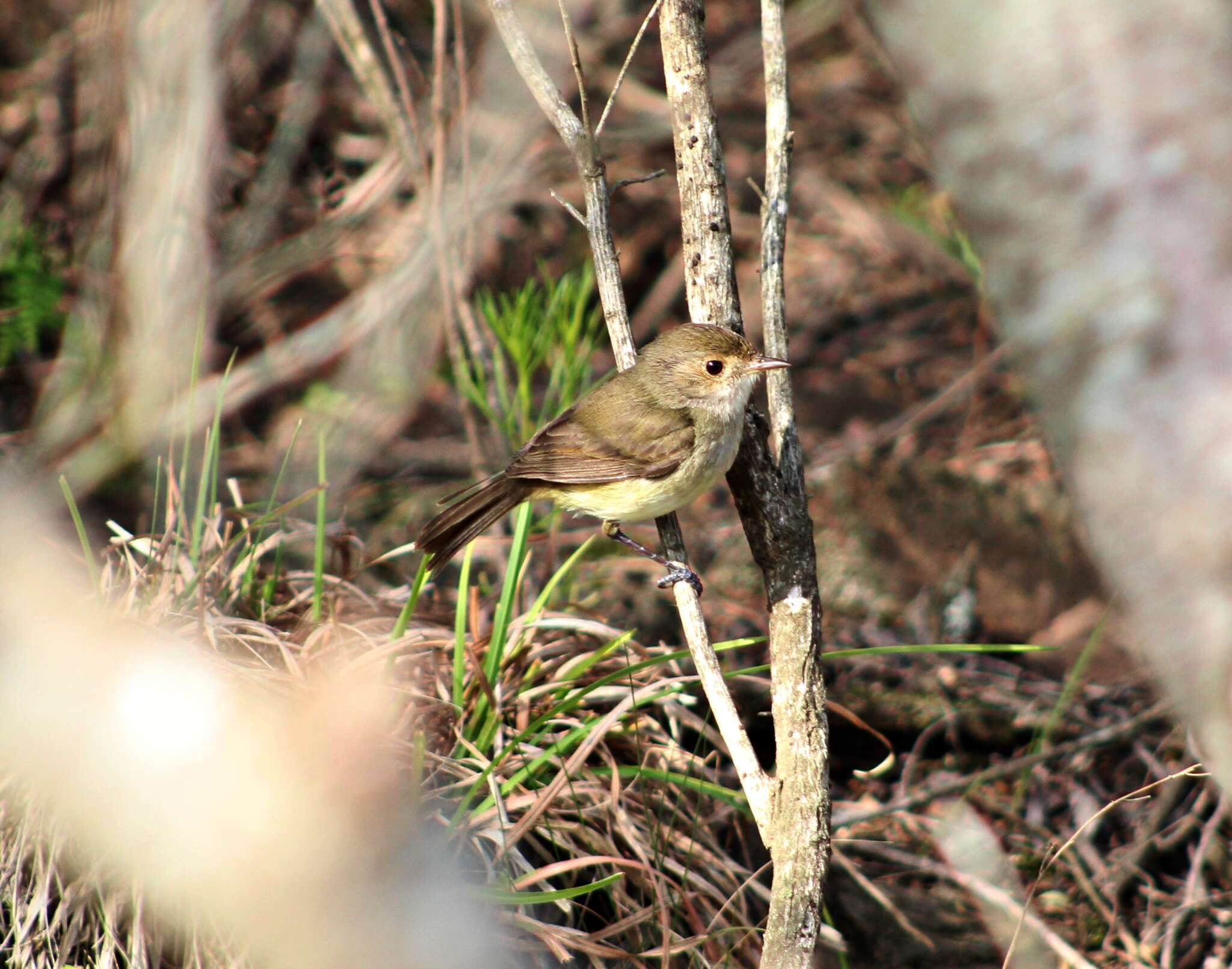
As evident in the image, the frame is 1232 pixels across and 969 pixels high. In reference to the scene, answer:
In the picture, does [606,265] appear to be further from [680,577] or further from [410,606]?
[410,606]

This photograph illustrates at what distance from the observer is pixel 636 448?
3682 mm

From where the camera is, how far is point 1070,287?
44.8 inches

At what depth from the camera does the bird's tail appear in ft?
11.2

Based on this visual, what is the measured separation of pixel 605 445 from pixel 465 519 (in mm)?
535

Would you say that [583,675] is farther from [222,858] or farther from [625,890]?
[222,858]

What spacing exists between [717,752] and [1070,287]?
258 centimetres

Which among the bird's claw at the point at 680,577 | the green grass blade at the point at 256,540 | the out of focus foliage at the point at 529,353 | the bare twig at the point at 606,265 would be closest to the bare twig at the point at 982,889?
the bare twig at the point at 606,265

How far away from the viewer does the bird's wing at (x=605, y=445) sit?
11.7 feet

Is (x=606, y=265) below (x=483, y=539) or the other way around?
the other way around

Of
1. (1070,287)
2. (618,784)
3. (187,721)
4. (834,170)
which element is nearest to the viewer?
(187,721)

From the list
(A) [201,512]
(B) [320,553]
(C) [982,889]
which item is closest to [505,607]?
(B) [320,553]

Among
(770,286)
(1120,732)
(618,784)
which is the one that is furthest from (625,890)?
(1120,732)

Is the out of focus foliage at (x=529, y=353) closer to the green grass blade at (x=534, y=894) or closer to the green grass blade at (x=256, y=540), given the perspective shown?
the green grass blade at (x=256, y=540)

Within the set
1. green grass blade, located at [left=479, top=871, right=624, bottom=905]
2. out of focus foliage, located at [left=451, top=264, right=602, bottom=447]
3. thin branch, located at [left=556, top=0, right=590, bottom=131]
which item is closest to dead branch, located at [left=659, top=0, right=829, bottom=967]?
thin branch, located at [left=556, top=0, right=590, bottom=131]
